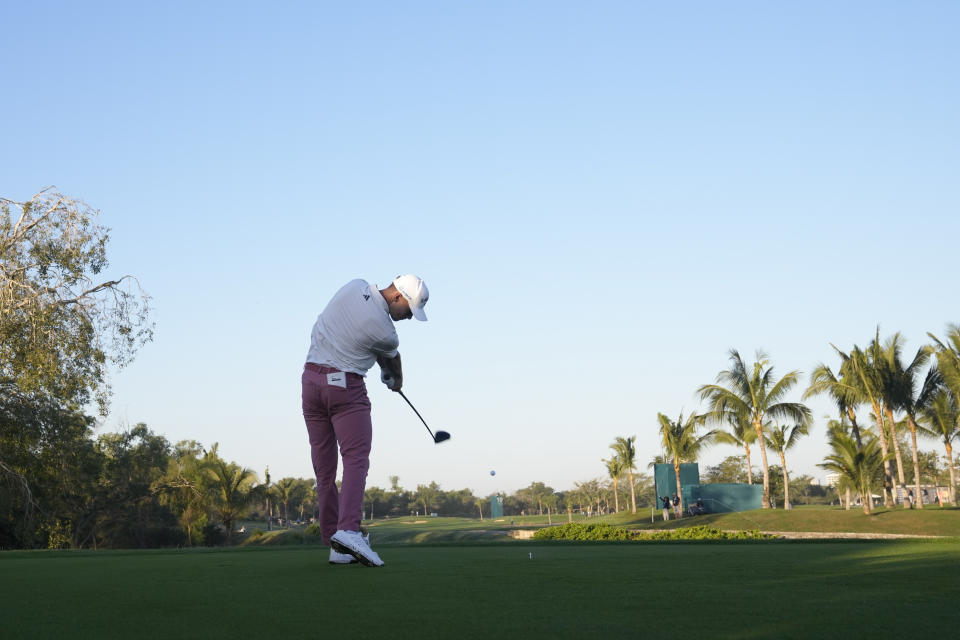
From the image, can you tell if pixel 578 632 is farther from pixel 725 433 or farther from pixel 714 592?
pixel 725 433

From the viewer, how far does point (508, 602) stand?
3156 millimetres

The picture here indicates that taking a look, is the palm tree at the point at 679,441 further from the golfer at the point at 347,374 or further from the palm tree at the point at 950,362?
the golfer at the point at 347,374

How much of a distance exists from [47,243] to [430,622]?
29.7 m

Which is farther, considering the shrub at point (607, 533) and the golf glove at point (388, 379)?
the shrub at point (607, 533)

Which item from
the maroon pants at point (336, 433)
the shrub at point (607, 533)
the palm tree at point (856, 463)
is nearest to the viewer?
the maroon pants at point (336, 433)

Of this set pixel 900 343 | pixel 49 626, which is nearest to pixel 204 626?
pixel 49 626

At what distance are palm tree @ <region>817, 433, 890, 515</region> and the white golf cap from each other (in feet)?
96.3

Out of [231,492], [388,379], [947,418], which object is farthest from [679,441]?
[388,379]

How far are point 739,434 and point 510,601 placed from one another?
4466 cm

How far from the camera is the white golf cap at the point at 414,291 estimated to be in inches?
228

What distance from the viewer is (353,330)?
5.61 m

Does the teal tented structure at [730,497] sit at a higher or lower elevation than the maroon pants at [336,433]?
lower

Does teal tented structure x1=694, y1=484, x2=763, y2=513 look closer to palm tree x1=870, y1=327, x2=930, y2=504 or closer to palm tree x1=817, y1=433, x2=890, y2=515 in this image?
palm tree x1=870, y1=327, x2=930, y2=504

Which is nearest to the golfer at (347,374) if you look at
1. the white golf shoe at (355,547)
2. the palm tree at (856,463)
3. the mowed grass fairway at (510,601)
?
the white golf shoe at (355,547)
